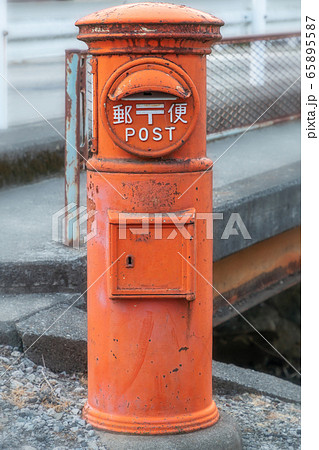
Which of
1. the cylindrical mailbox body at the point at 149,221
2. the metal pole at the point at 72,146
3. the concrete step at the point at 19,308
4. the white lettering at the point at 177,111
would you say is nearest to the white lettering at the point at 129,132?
the cylindrical mailbox body at the point at 149,221

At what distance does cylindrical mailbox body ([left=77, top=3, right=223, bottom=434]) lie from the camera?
236 centimetres

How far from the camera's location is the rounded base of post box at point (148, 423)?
2.56m

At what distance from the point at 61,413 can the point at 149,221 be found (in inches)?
32.4

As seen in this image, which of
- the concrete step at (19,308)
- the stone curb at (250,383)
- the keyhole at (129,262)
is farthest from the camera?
the stone curb at (250,383)

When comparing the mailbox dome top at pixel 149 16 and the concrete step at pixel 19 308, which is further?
the concrete step at pixel 19 308

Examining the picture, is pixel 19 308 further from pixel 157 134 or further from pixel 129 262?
pixel 157 134

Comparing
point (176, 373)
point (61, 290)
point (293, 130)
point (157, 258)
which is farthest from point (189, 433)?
point (293, 130)

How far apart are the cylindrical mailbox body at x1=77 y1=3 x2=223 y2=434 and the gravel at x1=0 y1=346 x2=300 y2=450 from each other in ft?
0.40

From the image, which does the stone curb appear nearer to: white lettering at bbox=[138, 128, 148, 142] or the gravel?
the gravel

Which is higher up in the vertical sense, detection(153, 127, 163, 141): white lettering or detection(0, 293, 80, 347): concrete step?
detection(153, 127, 163, 141): white lettering

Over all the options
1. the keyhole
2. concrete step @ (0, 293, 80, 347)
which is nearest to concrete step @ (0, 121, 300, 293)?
concrete step @ (0, 293, 80, 347)

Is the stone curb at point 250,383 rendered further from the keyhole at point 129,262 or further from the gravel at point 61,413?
the keyhole at point 129,262

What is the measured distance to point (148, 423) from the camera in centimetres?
256

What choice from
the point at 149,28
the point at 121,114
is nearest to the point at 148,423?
the point at 121,114
